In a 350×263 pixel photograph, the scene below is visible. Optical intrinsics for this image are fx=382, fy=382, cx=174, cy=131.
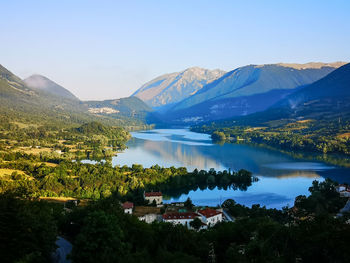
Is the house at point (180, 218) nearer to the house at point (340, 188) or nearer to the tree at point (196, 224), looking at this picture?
the tree at point (196, 224)

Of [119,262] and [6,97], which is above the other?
[6,97]

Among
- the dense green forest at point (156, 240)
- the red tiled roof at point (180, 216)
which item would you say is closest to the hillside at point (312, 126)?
the red tiled roof at point (180, 216)

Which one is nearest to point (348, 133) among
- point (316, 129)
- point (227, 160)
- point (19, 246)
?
point (316, 129)

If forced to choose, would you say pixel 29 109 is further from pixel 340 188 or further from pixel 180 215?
pixel 180 215

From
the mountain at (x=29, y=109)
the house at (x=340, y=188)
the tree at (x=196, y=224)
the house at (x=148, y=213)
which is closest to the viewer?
the tree at (x=196, y=224)

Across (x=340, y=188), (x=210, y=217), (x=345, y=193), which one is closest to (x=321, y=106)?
(x=340, y=188)

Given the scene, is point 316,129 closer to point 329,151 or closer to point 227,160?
point 329,151

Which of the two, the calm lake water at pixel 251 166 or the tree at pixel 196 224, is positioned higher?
the tree at pixel 196 224
